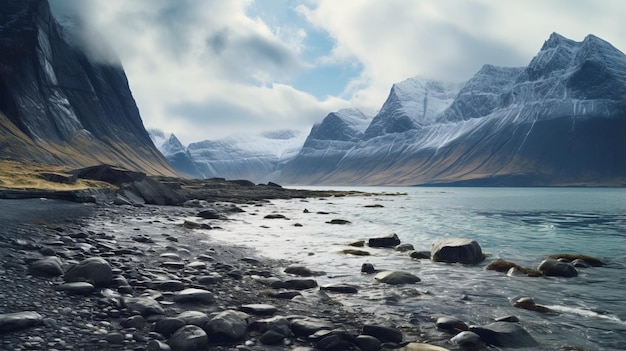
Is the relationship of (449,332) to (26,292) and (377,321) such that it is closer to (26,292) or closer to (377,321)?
(377,321)

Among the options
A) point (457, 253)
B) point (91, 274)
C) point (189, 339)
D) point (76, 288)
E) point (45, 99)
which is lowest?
point (457, 253)

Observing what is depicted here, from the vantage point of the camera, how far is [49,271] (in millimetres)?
10688

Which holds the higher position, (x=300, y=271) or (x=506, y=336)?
(x=506, y=336)

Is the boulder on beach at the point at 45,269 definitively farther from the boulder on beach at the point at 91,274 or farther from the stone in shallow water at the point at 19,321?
the stone in shallow water at the point at 19,321

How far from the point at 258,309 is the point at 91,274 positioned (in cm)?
466

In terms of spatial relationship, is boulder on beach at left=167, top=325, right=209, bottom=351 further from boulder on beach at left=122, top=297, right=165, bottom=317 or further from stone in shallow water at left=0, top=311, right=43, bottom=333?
stone in shallow water at left=0, top=311, right=43, bottom=333

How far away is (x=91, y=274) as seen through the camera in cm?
1052

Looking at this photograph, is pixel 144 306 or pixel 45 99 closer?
pixel 144 306

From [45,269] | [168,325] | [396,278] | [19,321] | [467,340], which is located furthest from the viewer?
[396,278]

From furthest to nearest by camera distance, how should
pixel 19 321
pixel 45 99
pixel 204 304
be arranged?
1. pixel 45 99
2. pixel 204 304
3. pixel 19 321

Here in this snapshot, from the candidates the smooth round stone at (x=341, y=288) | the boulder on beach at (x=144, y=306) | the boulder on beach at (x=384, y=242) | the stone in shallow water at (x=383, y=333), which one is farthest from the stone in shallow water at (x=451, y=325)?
the boulder on beach at (x=384, y=242)

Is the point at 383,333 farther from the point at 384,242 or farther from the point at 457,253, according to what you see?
the point at 384,242

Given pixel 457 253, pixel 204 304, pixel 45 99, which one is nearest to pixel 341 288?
pixel 204 304

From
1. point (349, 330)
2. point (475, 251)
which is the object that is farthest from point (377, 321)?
point (475, 251)
